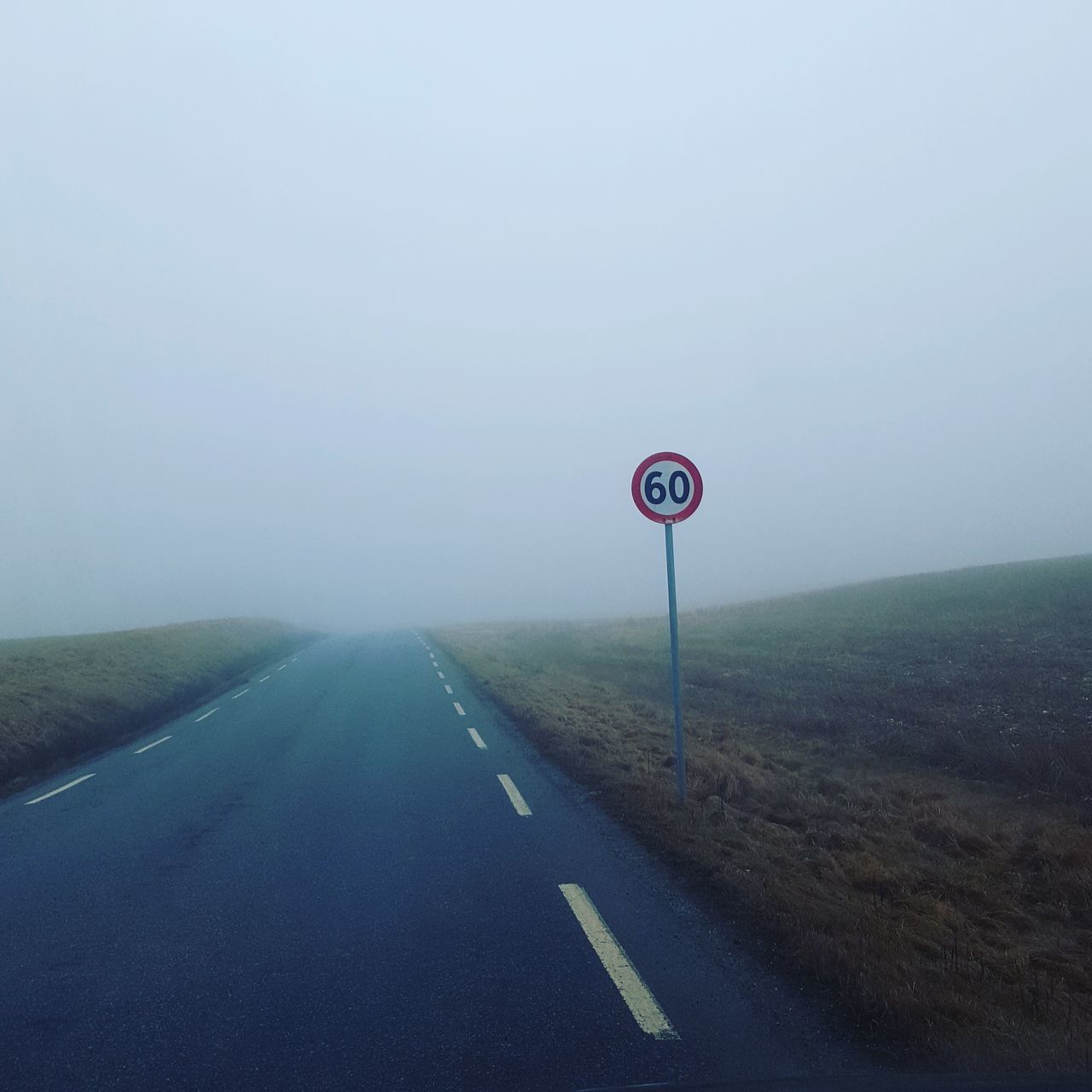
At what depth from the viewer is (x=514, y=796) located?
9.70 m

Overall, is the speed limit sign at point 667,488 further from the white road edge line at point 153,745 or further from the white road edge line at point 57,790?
the white road edge line at point 153,745

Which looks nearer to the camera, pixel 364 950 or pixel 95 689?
pixel 364 950

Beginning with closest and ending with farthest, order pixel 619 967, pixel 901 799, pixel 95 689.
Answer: pixel 619 967 → pixel 901 799 → pixel 95 689

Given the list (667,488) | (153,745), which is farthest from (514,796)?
(153,745)

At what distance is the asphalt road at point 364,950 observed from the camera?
416 centimetres

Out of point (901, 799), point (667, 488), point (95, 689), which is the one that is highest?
point (667, 488)

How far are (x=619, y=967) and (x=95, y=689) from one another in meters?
17.2

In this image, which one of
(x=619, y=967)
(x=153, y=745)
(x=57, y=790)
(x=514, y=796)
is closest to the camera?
(x=619, y=967)

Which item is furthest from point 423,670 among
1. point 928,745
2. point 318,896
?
point 318,896

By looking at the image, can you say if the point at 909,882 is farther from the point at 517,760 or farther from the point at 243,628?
the point at 243,628

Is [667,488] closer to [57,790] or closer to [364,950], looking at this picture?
[364,950]

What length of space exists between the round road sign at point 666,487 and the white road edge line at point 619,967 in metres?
4.33

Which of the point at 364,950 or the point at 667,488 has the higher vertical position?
the point at 667,488

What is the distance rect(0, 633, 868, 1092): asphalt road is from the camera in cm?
416
